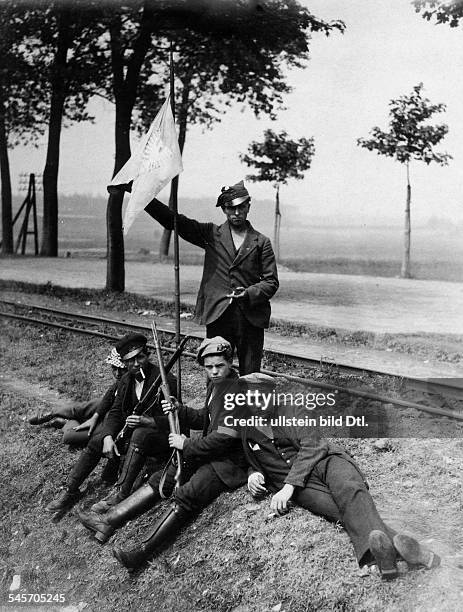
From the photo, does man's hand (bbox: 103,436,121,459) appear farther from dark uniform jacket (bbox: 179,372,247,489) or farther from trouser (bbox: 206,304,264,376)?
trouser (bbox: 206,304,264,376)

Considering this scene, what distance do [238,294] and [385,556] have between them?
2.18 meters

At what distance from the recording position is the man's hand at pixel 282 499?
14.0 ft

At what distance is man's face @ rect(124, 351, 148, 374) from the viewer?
214 inches

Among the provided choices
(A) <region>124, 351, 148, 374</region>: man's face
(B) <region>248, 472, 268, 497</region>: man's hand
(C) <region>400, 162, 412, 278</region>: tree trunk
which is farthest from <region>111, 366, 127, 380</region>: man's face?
(C) <region>400, 162, 412, 278</region>: tree trunk

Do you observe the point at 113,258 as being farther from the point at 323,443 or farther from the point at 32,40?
the point at 323,443

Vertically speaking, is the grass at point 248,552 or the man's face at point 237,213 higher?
the man's face at point 237,213

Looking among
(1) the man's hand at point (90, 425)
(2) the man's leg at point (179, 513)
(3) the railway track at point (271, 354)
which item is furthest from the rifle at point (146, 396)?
(3) the railway track at point (271, 354)

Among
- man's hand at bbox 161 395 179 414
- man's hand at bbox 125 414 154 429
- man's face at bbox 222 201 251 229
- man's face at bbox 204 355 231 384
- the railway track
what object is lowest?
man's hand at bbox 125 414 154 429

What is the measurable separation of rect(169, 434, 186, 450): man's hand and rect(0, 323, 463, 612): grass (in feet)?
1.51

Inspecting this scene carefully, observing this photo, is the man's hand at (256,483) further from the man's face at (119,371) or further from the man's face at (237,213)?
the man's face at (237,213)

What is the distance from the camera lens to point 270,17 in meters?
9.49

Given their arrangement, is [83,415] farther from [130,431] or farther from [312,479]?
[312,479]

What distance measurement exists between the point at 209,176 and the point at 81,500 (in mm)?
5792

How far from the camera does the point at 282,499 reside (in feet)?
14.1
